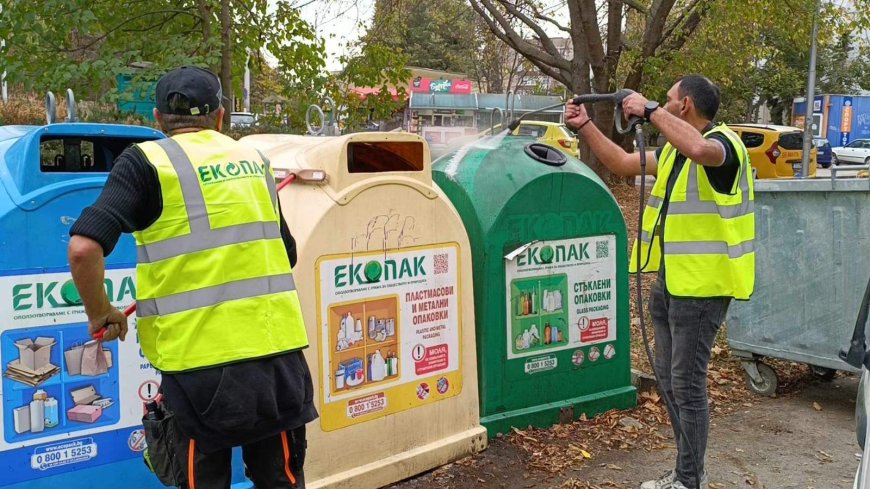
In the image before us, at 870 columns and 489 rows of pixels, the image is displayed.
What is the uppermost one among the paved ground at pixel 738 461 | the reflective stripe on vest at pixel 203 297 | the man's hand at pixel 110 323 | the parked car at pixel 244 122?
the parked car at pixel 244 122

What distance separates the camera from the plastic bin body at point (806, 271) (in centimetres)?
443

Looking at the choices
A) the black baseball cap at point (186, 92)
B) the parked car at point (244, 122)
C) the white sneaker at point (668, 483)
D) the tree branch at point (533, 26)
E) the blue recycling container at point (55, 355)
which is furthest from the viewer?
the tree branch at point (533, 26)

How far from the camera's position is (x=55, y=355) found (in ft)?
8.94

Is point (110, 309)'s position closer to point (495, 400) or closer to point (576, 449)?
point (495, 400)

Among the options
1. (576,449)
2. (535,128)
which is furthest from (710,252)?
(535,128)

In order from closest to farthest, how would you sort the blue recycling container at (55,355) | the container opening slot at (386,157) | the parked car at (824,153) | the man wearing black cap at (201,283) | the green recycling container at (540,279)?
the man wearing black cap at (201,283) < the blue recycling container at (55,355) < the container opening slot at (386,157) < the green recycling container at (540,279) < the parked car at (824,153)

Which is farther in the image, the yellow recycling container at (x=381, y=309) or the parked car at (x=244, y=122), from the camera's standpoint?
the parked car at (x=244, y=122)

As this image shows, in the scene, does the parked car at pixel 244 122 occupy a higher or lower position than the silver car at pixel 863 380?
higher

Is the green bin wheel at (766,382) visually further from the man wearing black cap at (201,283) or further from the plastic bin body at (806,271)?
the man wearing black cap at (201,283)

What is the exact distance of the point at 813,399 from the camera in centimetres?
488

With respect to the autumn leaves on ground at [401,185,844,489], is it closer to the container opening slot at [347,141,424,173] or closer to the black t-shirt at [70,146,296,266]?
the container opening slot at [347,141,424,173]

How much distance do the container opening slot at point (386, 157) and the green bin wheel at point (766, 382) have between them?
2.69 meters

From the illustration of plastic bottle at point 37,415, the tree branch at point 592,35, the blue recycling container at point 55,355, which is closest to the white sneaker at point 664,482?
the blue recycling container at point 55,355

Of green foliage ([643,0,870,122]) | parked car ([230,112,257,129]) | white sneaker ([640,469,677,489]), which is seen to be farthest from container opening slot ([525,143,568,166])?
green foliage ([643,0,870,122])
